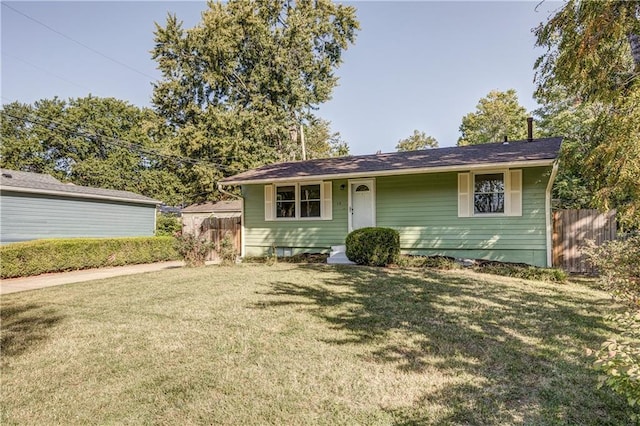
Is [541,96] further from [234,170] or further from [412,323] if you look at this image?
[234,170]

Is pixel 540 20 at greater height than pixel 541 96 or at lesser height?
greater

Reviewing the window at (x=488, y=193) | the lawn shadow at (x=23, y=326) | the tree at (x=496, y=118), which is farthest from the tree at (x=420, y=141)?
the lawn shadow at (x=23, y=326)

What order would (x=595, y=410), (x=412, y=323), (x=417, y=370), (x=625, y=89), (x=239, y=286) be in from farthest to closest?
(x=239, y=286) → (x=412, y=323) → (x=625, y=89) → (x=417, y=370) → (x=595, y=410)

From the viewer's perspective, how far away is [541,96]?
5086 millimetres

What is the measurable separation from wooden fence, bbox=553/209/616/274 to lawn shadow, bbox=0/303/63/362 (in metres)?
10.8

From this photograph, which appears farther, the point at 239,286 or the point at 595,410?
the point at 239,286

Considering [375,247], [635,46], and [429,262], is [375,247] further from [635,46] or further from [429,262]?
[635,46]

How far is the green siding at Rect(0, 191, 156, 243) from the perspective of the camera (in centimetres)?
1219

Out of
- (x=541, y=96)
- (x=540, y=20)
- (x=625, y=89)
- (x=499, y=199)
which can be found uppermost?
(x=540, y=20)

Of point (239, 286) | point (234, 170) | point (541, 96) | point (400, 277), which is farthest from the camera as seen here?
point (234, 170)

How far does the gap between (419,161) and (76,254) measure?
1129 cm

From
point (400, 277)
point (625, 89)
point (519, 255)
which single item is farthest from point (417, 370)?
point (519, 255)

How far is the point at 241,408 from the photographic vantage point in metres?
2.55

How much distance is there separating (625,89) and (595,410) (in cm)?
315
